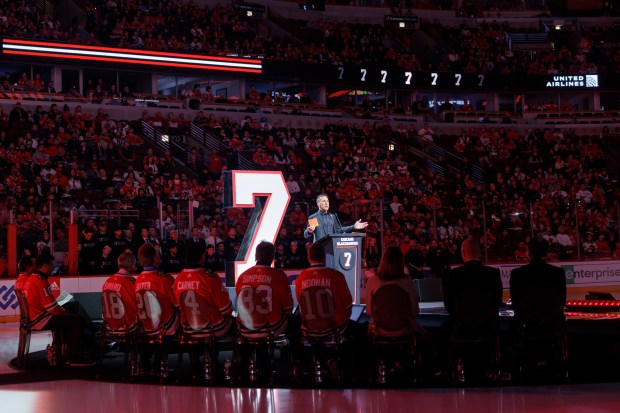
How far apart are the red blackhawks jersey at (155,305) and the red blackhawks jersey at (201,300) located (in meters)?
0.28

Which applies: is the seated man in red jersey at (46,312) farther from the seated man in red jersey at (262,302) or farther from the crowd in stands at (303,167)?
the crowd in stands at (303,167)

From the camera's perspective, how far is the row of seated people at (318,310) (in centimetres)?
860

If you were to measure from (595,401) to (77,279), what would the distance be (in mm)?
12022

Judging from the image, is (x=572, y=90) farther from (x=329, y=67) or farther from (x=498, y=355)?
(x=498, y=355)

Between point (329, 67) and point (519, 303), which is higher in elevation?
point (329, 67)

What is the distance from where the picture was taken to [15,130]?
23.8 metres

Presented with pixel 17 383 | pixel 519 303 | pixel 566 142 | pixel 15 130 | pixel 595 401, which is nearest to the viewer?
pixel 595 401

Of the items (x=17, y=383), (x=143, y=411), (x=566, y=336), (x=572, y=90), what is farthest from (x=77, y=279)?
(x=572, y=90)

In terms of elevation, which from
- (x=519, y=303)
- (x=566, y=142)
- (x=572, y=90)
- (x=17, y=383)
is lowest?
(x=17, y=383)

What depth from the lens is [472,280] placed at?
8.54 metres

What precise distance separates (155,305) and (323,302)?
196 cm

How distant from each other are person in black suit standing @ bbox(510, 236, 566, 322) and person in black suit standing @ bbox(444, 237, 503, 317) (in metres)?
0.25

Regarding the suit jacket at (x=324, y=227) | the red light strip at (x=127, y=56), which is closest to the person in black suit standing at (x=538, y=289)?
the suit jacket at (x=324, y=227)

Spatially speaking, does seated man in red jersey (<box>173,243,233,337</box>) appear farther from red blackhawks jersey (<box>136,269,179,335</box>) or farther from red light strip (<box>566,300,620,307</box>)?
red light strip (<box>566,300,620,307</box>)
